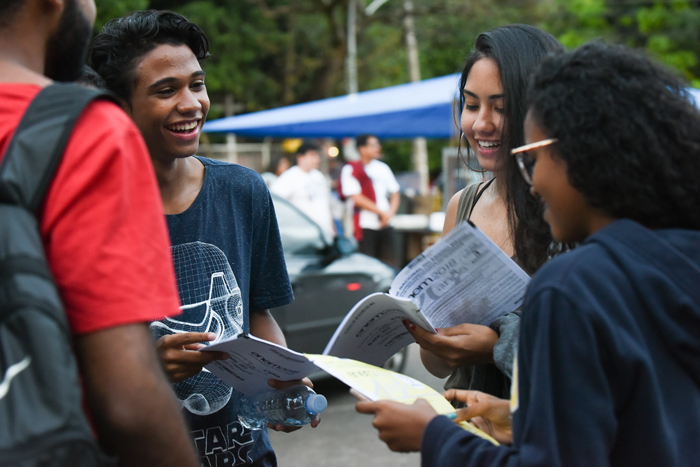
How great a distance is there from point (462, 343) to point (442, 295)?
0.13 m

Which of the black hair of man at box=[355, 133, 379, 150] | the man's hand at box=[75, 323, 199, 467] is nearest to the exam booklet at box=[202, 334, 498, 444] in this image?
the man's hand at box=[75, 323, 199, 467]

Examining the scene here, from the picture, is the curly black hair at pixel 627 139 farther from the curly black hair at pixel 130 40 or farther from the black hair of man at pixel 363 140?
the black hair of man at pixel 363 140

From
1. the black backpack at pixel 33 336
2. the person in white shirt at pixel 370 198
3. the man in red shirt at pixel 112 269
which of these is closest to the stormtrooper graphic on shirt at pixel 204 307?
the man in red shirt at pixel 112 269

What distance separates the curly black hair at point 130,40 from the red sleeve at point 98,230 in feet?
3.39

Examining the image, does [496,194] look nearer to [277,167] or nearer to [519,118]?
[519,118]

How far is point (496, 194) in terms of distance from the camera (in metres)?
2.07

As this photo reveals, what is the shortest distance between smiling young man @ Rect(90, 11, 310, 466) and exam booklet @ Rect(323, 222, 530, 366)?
39cm

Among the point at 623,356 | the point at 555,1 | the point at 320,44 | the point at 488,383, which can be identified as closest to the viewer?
the point at 623,356

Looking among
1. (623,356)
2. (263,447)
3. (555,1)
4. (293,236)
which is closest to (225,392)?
(263,447)

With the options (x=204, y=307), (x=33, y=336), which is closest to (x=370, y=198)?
(x=204, y=307)

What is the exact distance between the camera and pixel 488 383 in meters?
1.87

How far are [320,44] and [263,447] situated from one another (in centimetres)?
2221

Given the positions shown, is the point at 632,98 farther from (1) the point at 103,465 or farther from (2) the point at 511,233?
(1) the point at 103,465

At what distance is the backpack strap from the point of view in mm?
951
